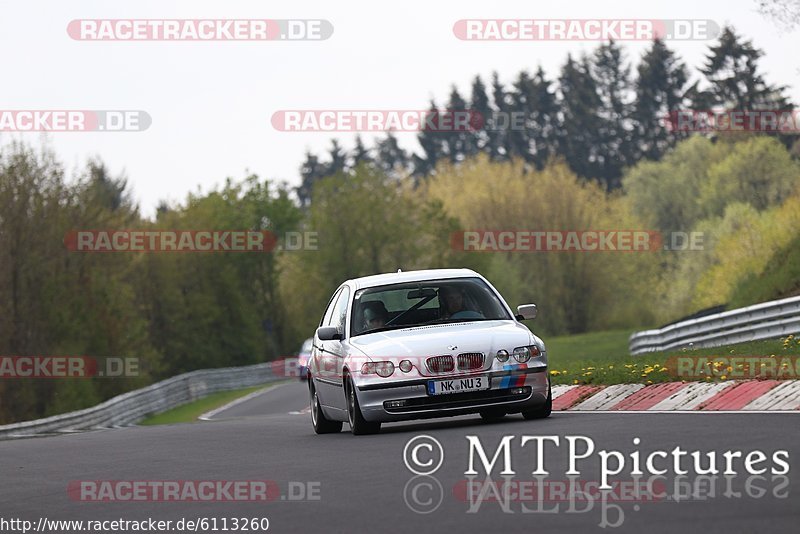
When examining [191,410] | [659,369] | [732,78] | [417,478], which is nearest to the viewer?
[417,478]

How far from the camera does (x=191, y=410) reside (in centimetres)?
4628

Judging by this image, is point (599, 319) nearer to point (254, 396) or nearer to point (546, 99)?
point (254, 396)

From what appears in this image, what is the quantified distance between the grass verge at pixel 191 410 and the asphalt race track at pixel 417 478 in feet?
74.1

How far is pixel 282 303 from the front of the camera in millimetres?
88562

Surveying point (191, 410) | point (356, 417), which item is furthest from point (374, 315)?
point (191, 410)

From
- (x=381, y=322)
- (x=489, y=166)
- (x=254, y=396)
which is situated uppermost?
(x=489, y=166)

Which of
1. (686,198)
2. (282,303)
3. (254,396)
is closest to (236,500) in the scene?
(254,396)

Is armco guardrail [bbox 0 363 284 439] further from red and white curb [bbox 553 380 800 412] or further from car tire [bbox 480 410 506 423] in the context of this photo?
car tire [bbox 480 410 506 423]

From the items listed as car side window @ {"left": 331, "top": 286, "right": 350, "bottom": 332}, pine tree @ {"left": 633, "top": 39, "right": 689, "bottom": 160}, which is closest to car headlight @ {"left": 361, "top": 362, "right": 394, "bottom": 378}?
car side window @ {"left": 331, "top": 286, "right": 350, "bottom": 332}

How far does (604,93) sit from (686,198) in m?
49.3

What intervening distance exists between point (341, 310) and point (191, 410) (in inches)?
1193

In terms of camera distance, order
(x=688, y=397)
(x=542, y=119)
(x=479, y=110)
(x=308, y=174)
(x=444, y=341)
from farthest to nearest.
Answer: (x=308, y=174), (x=479, y=110), (x=542, y=119), (x=688, y=397), (x=444, y=341)

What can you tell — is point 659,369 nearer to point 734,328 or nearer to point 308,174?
point 734,328

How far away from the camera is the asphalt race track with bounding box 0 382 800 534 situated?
812 cm
